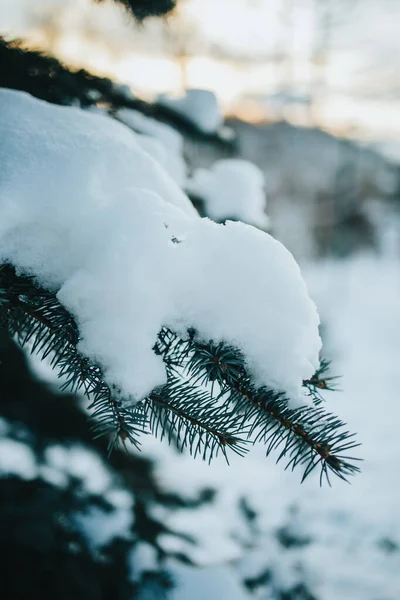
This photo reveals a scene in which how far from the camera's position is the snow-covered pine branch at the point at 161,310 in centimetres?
71

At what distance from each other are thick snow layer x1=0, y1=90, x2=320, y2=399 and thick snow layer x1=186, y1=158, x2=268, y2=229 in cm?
59

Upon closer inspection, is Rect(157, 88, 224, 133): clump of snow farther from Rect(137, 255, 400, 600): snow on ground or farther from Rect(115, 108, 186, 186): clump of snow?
Rect(137, 255, 400, 600): snow on ground

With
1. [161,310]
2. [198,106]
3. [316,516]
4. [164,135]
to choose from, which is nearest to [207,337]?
[161,310]

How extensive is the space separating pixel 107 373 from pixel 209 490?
8.29 feet

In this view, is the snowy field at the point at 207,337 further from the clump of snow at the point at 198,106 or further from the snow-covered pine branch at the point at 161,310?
the clump of snow at the point at 198,106

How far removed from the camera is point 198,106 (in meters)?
1.70

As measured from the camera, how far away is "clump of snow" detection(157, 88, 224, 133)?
1.68 m

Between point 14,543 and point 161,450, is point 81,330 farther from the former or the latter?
point 161,450

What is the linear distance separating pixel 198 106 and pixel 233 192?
52 cm

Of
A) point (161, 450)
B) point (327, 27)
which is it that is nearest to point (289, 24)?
point (327, 27)

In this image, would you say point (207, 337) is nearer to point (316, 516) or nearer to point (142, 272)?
point (142, 272)

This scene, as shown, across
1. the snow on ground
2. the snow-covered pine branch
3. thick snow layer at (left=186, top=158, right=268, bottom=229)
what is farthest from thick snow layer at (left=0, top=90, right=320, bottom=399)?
the snow on ground

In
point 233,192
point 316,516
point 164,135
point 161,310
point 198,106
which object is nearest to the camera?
point 161,310

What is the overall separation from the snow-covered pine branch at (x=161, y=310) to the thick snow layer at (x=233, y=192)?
1.94 feet
